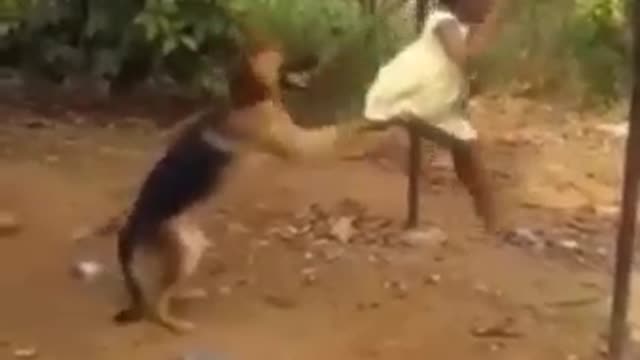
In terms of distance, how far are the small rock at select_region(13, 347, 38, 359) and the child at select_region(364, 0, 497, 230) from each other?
5.01 feet

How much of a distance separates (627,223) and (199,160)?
1446mm

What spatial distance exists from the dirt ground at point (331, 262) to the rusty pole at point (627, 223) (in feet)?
0.71

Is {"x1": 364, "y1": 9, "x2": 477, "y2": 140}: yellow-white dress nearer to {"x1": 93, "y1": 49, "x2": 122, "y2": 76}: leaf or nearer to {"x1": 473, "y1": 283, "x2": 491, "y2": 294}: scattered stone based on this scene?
{"x1": 473, "y1": 283, "x2": 491, "y2": 294}: scattered stone

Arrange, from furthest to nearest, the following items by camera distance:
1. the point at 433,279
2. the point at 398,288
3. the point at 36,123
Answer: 1. the point at 36,123
2. the point at 433,279
3. the point at 398,288

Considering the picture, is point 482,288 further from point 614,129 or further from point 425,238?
point 614,129

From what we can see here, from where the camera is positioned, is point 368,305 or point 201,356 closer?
point 201,356

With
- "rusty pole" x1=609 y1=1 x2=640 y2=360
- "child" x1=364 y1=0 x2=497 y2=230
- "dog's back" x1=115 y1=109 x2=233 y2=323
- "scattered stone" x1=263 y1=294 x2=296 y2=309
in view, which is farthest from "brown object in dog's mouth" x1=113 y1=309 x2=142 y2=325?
"rusty pole" x1=609 y1=1 x2=640 y2=360

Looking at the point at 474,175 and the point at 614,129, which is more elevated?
the point at 474,175

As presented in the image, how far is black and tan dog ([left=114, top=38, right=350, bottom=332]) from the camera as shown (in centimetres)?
522

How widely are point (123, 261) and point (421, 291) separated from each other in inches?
45.5

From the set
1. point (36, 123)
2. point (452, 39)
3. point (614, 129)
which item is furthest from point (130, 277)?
point (614, 129)

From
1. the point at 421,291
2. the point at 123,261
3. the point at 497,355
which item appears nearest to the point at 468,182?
the point at 421,291

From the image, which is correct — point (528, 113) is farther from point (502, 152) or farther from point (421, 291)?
point (421, 291)

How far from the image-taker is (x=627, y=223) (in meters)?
4.98
